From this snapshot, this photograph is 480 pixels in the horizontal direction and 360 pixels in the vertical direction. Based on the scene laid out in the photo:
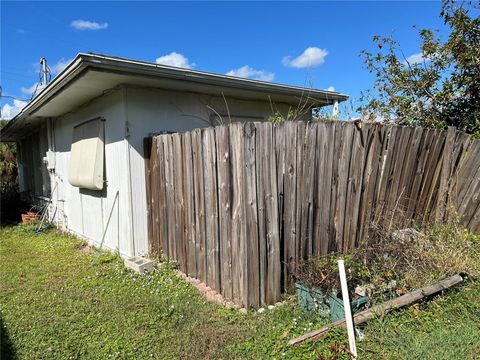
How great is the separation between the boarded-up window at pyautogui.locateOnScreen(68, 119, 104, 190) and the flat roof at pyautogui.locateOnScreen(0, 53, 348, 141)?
22.1 inches

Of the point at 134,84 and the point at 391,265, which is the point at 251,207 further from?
the point at 134,84

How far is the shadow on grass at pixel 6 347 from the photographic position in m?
2.70

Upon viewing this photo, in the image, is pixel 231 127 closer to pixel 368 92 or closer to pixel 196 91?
pixel 196 91

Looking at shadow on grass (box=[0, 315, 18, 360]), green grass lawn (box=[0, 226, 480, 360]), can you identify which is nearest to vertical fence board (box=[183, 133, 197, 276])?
green grass lawn (box=[0, 226, 480, 360])

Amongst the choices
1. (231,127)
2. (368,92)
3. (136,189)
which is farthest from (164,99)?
(368,92)

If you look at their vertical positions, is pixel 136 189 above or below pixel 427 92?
below

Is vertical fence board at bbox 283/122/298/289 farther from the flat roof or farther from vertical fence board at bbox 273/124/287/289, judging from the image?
the flat roof

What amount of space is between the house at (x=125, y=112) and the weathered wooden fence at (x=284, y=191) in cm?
39

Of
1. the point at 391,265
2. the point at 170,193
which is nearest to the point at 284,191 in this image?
the point at 391,265

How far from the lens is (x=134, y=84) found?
483 cm

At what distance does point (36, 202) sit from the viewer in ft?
35.7

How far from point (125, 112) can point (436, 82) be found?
21.2ft

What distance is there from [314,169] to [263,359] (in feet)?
6.41

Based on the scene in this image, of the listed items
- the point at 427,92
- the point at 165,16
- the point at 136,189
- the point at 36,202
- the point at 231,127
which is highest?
the point at 165,16
